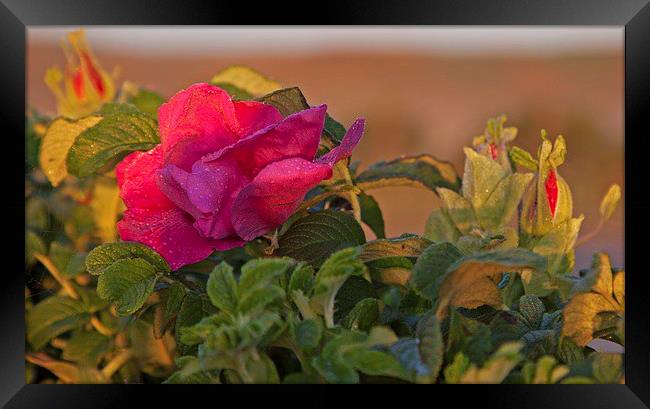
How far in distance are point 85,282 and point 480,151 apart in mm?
268

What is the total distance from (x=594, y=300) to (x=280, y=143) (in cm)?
14

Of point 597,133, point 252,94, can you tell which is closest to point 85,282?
point 252,94

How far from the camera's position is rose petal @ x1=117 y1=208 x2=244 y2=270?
325mm

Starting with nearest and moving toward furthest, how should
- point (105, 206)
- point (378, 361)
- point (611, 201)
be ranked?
point (378, 361), point (611, 201), point (105, 206)

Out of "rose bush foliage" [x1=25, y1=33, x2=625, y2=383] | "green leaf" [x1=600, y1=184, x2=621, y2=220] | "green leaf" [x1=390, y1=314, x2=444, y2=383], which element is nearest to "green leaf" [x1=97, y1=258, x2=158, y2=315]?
"rose bush foliage" [x1=25, y1=33, x2=625, y2=383]

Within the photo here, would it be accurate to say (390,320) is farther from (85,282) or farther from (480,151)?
(85,282)

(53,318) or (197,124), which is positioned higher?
(197,124)

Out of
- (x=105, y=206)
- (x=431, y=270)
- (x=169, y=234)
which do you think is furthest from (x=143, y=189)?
(x=105, y=206)

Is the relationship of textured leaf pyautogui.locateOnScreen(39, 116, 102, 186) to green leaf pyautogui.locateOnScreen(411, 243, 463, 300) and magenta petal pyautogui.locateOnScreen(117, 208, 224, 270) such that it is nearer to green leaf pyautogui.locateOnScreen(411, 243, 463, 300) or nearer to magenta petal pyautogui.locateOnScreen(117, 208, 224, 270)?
magenta petal pyautogui.locateOnScreen(117, 208, 224, 270)

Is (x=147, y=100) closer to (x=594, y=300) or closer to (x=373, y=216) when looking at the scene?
(x=373, y=216)

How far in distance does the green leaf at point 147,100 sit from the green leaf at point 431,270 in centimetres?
30

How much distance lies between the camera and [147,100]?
0.54 metres

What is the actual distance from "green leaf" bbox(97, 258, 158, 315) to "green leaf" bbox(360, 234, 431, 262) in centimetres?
9

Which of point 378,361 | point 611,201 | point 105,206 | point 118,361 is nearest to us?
point 378,361
